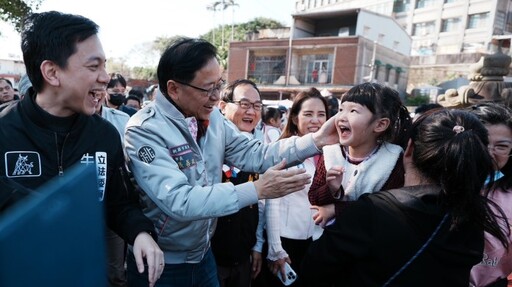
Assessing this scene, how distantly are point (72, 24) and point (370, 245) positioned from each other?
1.43 meters

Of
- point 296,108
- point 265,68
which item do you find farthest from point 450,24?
point 296,108

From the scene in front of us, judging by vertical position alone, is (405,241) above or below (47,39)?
below

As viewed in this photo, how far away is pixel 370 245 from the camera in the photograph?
1.25 meters

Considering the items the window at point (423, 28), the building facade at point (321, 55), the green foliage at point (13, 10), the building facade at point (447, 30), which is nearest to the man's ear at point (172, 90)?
the green foliage at point (13, 10)

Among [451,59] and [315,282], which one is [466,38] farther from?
[315,282]

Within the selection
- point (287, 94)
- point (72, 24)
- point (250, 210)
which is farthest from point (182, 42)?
point (287, 94)

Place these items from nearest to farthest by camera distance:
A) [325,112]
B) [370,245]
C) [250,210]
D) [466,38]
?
[370,245]
[250,210]
[325,112]
[466,38]

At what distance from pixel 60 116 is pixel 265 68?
2483cm

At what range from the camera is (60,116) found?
1.38 m

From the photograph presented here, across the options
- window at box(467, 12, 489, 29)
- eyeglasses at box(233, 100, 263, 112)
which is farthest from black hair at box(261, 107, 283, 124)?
window at box(467, 12, 489, 29)

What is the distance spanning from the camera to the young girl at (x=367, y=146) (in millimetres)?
1506

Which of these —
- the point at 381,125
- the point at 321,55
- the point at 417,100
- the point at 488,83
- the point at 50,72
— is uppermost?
the point at 321,55

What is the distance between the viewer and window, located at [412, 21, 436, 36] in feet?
113

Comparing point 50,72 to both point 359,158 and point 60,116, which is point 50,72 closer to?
point 60,116
